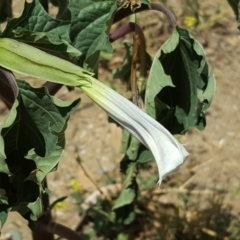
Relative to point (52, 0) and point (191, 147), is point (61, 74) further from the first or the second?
point (191, 147)

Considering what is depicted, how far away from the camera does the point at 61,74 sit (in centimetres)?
87

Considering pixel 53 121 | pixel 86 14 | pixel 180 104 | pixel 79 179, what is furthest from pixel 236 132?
pixel 53 121

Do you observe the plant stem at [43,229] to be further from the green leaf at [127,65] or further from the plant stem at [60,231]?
the green leaf at [127,65]

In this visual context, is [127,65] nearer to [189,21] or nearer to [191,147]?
[191,147]

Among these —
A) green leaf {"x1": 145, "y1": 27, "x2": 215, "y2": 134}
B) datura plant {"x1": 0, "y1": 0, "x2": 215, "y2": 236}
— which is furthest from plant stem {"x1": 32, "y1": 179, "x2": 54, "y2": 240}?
green leaf {"x1": 145, "y1": 27, "x2": 215, "y2": 134}

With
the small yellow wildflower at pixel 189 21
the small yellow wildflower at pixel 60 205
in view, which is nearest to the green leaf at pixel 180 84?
the small yellow wildflower at pixel 60 205

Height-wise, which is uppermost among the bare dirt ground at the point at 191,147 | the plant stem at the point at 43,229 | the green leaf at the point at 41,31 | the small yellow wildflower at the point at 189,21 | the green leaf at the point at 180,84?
the green leaf at the point at 41,31

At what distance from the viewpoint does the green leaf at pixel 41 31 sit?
0.95m

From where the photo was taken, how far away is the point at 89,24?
1.09 meters

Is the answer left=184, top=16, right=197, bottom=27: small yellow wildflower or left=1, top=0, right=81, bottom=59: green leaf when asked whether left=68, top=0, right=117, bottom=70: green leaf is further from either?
left=184, top=16, right=197, bottom=27: small yellow wildflower

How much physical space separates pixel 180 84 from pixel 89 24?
198 mm

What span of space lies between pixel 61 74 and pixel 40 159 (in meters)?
0.15

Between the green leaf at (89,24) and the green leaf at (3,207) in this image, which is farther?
the green leaf at (89,24)

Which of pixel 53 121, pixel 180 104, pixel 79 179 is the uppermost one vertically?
pixel 53 121
